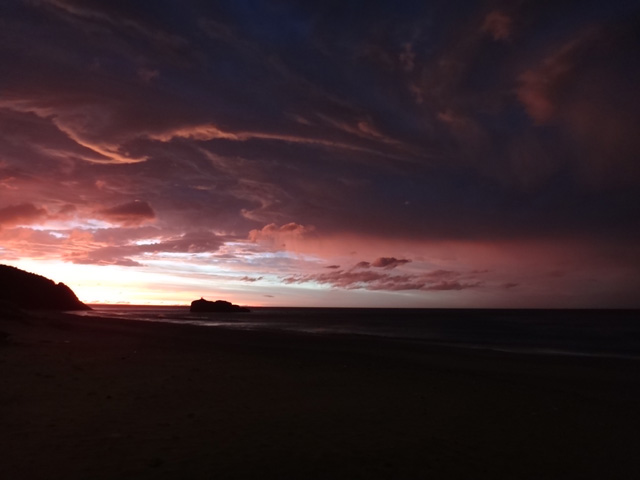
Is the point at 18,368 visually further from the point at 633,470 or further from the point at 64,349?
the point at 633,470

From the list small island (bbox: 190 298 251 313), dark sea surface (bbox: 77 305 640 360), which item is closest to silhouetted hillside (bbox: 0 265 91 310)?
dark sea surface (bbox: 77 305 640 360)

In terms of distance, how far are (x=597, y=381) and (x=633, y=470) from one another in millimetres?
14126

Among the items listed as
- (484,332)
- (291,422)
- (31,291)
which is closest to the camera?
(291,422)

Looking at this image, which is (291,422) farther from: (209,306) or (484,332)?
(209,306)

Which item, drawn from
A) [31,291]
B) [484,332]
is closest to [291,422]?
[484,332]

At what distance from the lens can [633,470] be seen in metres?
8.95

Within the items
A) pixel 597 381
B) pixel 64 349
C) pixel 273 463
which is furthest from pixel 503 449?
pixel 64 349

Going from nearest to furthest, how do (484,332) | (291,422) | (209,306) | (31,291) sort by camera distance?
1. (291,422)
2. (484,332)
3. (31,291)
4. (209,306)

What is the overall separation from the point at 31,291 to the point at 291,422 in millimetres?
107506

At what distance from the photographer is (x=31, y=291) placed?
98.8 m

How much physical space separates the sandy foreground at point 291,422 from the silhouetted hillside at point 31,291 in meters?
88.2

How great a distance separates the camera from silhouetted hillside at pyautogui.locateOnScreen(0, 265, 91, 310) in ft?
304

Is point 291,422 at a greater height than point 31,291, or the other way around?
point 31,291

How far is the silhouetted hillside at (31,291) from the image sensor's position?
92.7m
